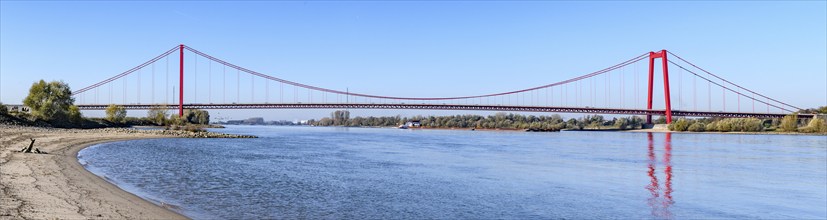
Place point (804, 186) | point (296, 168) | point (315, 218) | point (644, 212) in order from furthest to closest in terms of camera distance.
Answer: point (296, 168) < point (804, 186) < point (644, 212) < point (315, 218)

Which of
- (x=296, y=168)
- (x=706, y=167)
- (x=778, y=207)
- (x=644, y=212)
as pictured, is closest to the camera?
(x=644, y=212)

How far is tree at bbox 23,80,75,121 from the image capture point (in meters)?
45.8

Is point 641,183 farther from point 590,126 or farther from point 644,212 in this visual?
point 590,126

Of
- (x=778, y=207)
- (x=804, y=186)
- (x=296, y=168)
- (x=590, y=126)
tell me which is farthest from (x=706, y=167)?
(x=590, y=126)

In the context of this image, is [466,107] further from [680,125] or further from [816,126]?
[816,126]

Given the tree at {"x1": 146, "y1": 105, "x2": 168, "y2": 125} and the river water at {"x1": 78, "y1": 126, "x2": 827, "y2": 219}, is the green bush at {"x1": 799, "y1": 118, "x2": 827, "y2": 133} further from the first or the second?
the tree at {"x1": 146, "y1": 105, "x2": 168, "y2": 125}

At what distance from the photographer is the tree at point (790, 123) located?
66750 mm

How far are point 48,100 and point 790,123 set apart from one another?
7914 centimetres

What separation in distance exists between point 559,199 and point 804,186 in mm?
7856

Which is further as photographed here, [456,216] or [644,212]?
[644,212]

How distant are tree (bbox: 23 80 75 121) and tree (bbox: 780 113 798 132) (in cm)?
7801

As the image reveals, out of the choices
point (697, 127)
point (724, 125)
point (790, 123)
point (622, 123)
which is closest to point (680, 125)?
point (697, 127)

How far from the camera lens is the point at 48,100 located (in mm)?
46812

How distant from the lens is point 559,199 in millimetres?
11398
